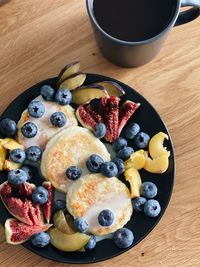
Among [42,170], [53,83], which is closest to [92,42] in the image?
[53,83]

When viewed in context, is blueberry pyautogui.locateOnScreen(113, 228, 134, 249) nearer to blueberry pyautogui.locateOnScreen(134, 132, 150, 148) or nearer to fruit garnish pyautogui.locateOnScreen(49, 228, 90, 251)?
fruit garnish pyautogui.locateOnScreen(49, 228, 90, 251)

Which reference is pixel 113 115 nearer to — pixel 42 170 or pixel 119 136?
pixel 119 136

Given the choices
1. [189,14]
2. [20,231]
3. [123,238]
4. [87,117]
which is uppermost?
[189,14]

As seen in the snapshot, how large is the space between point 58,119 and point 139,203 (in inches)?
12.2

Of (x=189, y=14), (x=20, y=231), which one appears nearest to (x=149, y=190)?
(x=20, y=231)

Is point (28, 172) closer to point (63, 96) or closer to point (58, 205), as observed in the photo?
point (58, 205)

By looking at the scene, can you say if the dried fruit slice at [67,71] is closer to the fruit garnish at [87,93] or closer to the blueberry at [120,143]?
the fruit garnish at [87,93]

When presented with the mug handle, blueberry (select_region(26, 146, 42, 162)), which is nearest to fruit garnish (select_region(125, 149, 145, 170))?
blueberry (select_region(26, 146, 42, 162))

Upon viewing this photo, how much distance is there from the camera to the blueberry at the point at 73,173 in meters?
1.38

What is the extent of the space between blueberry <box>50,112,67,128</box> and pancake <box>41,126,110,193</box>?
0.09 ft

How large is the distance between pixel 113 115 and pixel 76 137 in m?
0.12

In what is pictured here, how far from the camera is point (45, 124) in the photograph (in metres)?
1.43

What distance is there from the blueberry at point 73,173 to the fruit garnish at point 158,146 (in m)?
0.21

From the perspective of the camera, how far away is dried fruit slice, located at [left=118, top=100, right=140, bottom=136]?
4.76 ft
